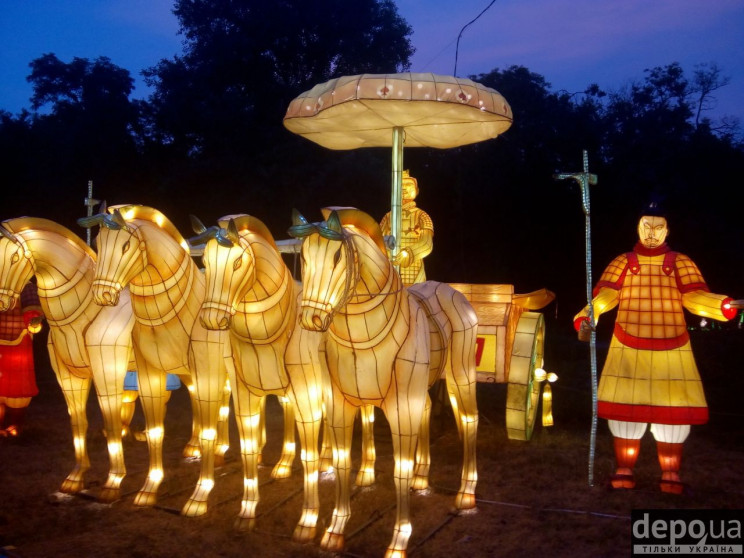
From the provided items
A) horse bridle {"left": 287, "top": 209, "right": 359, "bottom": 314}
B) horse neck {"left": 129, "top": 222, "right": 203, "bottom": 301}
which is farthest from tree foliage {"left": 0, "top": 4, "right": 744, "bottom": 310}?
horse bridle {"left": 287, "top": 209, "right": 359, "bottom": 314}

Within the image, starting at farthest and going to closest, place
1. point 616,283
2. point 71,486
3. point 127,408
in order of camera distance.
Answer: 1. point 127,408
2. point 616,283
3. point 71,486

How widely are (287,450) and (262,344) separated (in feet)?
6.28

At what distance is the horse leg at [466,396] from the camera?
5.08 metres

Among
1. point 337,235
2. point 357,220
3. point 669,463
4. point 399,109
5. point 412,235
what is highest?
point 399,109

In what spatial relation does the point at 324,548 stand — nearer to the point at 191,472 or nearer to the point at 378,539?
the point at 378,539

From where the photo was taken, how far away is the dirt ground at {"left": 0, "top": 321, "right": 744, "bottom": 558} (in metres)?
4.45

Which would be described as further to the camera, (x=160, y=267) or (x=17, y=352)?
(x=17, y=352)

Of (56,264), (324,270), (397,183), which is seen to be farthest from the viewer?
(397,183)

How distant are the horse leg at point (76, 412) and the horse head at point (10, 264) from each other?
640 mm

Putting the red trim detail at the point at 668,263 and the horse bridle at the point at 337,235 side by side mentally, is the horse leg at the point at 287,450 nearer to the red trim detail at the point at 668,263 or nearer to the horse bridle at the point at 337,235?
the horse bridle at the point at 337,235

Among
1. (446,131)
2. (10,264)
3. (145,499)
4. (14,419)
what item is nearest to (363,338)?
(145,499)

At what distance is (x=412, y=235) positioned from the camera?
727 cm

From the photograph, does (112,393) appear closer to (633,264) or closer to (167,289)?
(167,289)

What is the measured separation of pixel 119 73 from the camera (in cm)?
1667
